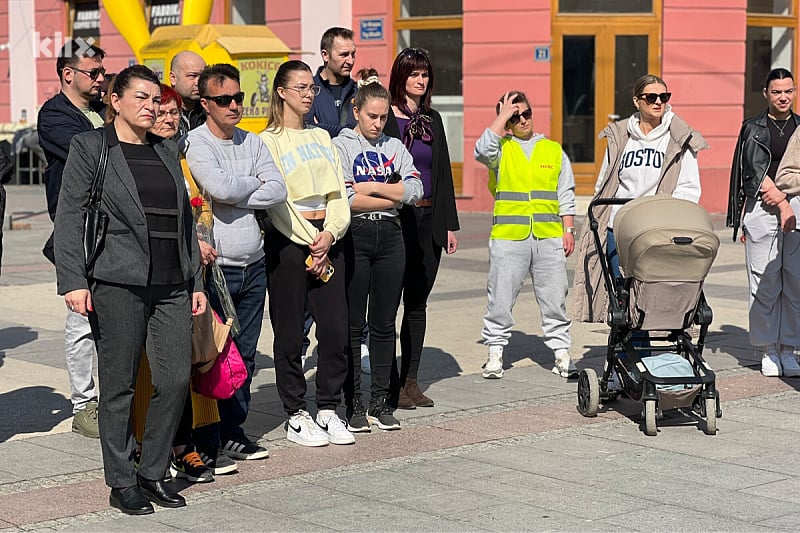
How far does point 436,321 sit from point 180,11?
54.5 feet

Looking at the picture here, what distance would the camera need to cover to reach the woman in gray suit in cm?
580

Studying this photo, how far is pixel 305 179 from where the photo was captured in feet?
A: 23.2

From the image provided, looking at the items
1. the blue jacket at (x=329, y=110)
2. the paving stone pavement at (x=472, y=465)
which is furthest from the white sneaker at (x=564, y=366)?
the blue jacket at (x=329, y=110)

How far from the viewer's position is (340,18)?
75.6 feet

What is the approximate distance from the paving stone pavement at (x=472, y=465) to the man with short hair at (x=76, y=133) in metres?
0.20

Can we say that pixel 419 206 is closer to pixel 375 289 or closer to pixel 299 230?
pixel 375 289

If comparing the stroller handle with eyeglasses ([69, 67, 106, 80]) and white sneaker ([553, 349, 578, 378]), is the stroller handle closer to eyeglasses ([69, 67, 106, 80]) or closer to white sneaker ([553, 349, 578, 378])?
white sneaker ([553, 349, 578, 378])

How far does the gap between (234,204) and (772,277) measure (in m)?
4.32

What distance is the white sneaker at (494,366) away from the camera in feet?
29.5

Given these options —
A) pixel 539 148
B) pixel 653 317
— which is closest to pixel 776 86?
pixel 539 148

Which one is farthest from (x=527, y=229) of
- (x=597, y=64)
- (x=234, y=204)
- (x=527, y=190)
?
(x=597, y=64)

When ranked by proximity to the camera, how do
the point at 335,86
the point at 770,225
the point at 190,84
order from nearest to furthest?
the point at 190,84
the point at 335,86
the point at 770,225

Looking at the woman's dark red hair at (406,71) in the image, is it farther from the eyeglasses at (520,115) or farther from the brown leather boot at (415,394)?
the brown leather boot at (415,394)

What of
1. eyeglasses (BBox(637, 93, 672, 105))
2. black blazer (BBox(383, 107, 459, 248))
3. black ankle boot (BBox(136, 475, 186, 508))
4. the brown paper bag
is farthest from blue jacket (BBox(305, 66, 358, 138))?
black ankle boot (BBox(136, 475, 186, 508))
